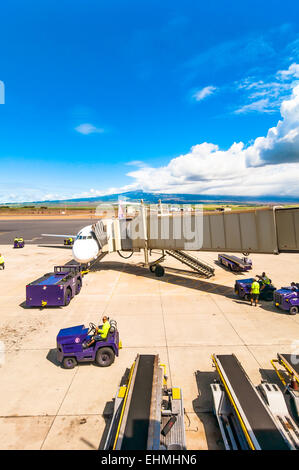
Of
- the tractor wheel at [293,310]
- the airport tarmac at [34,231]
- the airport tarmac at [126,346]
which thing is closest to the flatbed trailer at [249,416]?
the airport tarmac at [126,346]

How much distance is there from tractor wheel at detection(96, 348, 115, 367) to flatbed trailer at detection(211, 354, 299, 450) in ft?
15.2

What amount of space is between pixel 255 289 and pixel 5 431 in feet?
50.1

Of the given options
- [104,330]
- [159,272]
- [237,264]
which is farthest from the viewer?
[237,264]

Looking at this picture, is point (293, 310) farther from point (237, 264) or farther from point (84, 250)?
point (84, 250)

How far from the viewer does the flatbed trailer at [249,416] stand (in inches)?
256

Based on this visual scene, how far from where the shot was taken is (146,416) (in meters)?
7.34

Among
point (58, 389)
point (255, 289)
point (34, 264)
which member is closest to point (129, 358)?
point (58, 389)

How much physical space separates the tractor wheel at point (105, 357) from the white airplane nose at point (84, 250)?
45.2 ft

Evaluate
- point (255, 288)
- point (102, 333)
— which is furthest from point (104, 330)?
point (255, 288)

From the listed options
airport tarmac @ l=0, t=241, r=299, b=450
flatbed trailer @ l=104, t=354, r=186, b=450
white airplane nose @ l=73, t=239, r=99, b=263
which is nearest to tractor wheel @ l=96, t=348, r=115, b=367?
airport tarmac @ l=0, t=241, r=299, b=450

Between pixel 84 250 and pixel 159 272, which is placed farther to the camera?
pixel 159 272

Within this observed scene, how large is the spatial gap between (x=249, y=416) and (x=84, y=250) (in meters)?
19.6

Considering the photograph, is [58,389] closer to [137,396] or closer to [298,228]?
[137,396]

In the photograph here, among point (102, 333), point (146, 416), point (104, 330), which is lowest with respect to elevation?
point (146, 416)
